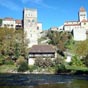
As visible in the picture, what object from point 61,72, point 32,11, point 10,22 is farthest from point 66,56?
point 10,22

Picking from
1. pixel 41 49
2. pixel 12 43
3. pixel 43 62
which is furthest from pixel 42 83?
pixel 12 43

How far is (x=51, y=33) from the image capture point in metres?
111

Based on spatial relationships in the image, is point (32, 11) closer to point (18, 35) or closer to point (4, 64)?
point (18, 35)

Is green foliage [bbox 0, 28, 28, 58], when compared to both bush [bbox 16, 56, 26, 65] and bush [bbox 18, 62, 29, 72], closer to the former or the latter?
bush [bbox 16, 56, 26, 65]

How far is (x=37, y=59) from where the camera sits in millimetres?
78875

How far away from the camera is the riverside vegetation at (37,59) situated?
72.9 m

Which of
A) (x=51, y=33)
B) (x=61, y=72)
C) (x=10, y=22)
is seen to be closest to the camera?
(x=61, y=72)

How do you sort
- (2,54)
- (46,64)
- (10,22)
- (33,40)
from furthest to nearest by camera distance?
(10,22) → (33,40) → (2,54) → (46,64)

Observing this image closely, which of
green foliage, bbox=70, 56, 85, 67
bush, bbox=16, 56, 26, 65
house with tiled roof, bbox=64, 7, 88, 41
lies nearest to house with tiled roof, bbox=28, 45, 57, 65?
bush, bbox=16, 56, 26, 65

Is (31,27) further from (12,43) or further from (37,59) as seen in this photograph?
(37,59)

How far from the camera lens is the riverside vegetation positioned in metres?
72.9

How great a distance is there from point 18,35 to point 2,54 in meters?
9.08

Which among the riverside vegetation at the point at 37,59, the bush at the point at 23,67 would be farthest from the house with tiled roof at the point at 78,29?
the bush at the point at 23,67

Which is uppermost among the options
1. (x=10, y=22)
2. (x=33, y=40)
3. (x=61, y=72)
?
(x=10, y=22)
